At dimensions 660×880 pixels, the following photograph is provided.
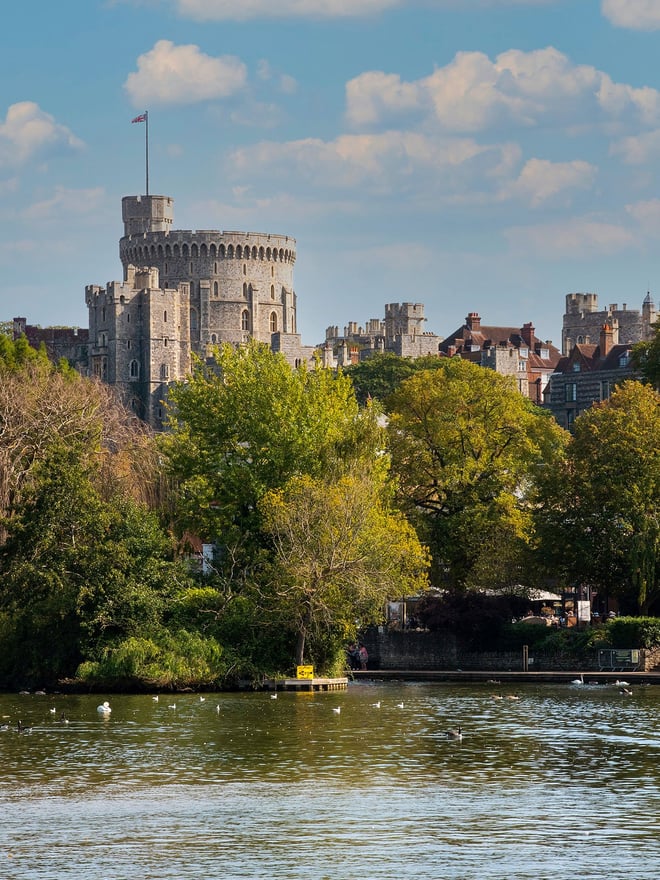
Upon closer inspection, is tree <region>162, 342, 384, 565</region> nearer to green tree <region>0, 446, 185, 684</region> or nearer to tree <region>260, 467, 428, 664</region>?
tree <region>260, 467, 428, 664</region>

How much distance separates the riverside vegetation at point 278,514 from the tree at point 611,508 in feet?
0.29

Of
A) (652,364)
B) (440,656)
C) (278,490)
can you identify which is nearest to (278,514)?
(278,490)

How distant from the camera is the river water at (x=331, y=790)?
2845cm

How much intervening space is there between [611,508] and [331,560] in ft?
46.5

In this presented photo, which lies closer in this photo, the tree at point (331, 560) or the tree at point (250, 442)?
the tree at point (331, 560)

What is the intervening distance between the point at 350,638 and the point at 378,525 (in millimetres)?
4335

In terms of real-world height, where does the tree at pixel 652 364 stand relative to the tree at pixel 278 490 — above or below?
above

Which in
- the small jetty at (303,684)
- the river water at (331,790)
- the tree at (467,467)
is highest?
the tree at (467,467)

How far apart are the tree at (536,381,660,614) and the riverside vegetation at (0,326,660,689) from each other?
0.29ft

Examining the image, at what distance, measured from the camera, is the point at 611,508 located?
221ft

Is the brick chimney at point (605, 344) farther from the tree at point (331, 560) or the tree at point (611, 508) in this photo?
the tree at point (331, 560)

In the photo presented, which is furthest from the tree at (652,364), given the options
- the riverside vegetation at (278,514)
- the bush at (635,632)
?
the bush at (635,632)

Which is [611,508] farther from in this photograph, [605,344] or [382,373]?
[605,344]

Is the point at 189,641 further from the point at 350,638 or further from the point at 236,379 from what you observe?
the point at 236,379
